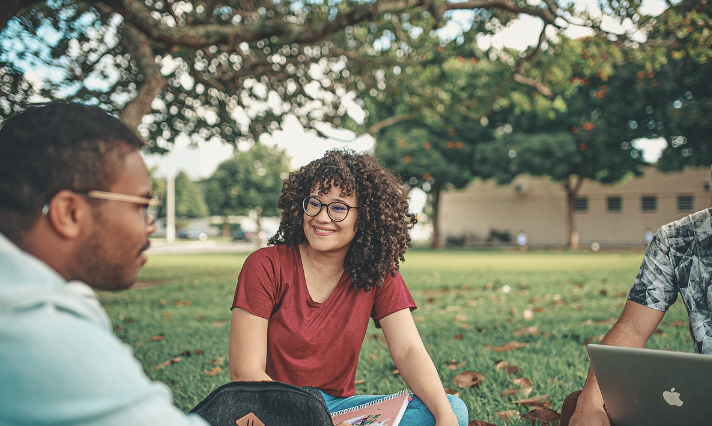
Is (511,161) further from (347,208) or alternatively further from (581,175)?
(347,208)

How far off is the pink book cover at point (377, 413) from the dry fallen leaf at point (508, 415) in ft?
3.59

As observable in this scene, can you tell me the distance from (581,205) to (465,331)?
3096 cm

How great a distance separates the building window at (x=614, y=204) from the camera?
32969 millimetres

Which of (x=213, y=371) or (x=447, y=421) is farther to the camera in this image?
(x=213, y=371)

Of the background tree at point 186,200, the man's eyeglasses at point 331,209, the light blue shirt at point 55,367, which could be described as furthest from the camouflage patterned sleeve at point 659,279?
the background tree at point 186,200

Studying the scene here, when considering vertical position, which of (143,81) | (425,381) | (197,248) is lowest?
(197,248)

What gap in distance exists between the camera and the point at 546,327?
5.87 meters

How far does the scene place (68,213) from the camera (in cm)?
115

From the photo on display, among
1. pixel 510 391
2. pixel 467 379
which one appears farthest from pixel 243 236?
pixel 510 391

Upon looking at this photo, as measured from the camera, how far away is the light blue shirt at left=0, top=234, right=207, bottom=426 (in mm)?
897

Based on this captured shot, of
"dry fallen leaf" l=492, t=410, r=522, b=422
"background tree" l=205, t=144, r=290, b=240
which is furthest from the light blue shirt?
"background tree" l=205, t=144, r=290, b=240

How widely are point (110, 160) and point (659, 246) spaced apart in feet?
7.00

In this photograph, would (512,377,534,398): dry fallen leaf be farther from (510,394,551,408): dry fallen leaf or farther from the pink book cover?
the pink book cover

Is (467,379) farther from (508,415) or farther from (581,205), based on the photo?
(581,205)
